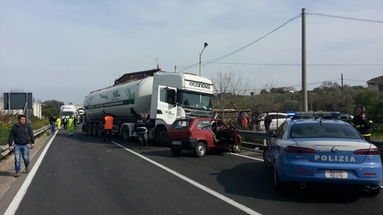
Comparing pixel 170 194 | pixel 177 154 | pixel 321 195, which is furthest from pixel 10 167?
pixel 321 195

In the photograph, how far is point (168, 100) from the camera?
66.7ft

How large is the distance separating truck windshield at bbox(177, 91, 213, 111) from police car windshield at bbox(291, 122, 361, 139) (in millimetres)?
11511

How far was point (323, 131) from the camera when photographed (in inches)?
346

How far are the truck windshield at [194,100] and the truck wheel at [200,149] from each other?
14.9 feet

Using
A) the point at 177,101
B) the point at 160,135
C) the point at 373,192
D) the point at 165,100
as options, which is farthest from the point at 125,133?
the point at 373,192

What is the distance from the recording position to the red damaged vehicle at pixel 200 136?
51.9 ft

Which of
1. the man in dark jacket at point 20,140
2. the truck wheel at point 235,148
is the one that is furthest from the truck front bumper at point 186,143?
the man in dark jacket at point 20,140

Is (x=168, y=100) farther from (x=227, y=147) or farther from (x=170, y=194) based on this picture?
(x=170, y=194)

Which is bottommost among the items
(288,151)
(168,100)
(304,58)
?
(288,151)

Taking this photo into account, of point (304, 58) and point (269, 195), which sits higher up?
point (304, 58)

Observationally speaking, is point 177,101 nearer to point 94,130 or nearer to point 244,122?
point 244,122

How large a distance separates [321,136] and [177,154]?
8398mm

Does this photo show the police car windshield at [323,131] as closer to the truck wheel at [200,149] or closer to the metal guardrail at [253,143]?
the truck wheel at [200,149]

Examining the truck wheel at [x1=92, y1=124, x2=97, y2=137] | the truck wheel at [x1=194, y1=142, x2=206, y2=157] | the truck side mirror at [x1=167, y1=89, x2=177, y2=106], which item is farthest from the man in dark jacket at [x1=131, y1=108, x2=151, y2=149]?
the truck wheel at [x1=92, y1=124, x2=97, y2=137]
